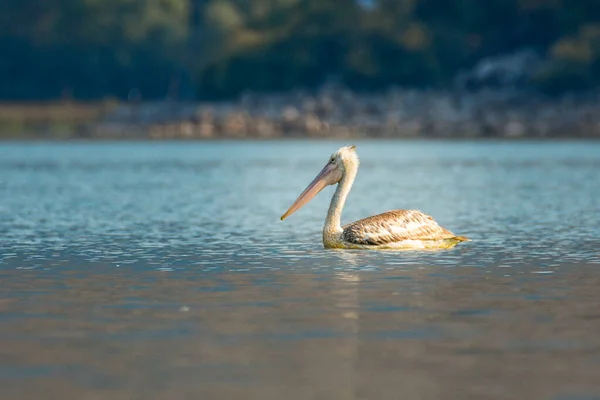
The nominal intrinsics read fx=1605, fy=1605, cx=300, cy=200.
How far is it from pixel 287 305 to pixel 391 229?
4.60 metres

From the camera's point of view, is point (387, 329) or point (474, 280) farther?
point (474, 280)

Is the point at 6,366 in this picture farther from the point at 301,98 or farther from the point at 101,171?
the point at 301,98

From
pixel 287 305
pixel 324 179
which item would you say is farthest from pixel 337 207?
pixel 287 305

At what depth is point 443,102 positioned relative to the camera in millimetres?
100688

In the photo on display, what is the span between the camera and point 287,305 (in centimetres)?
1383

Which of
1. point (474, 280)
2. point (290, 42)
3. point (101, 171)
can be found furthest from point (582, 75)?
point (474, 280)

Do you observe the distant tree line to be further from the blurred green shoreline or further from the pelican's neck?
the pelican's neck

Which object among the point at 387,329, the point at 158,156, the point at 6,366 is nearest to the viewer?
the point at 6,366

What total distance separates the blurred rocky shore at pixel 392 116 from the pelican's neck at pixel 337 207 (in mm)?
75744

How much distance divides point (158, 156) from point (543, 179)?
105 feet

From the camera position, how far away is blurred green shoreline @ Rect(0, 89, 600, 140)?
→ 94938mm

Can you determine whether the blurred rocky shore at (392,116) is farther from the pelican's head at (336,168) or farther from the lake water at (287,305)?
the pelican's head at (336,168)

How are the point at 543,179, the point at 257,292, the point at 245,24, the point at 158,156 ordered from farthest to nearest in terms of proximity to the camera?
the point at 245,24 → the point at 158,156 → the point at 543,179 → the point at 257,292

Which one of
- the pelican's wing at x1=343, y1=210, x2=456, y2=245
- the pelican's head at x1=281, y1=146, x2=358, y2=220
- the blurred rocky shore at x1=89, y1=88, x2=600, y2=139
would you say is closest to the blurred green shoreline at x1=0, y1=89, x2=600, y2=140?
the blurred rocky shore at x1=89, y1=88, x2=600, y2=139
